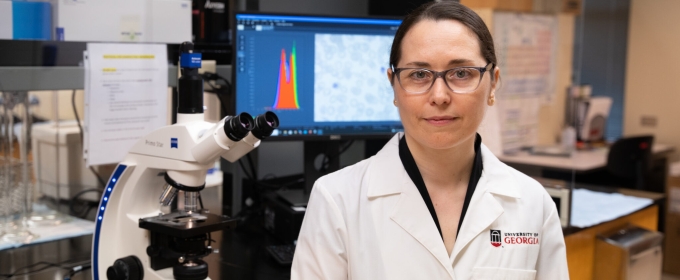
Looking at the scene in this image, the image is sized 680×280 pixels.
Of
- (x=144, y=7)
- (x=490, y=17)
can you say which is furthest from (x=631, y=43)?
(x=144, y=7)

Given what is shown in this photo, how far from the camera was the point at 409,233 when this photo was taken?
48.7 inches

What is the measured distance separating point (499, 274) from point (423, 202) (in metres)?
0.19

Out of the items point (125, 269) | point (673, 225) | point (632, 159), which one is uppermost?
point (125, 269)

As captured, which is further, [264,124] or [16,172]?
[16,172]

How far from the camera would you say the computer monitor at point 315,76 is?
1875 mm

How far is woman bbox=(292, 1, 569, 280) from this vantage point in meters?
1.21

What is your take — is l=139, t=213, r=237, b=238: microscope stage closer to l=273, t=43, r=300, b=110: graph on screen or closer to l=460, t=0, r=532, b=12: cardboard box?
l=273, t=43, r=300, b=110: graph on screen

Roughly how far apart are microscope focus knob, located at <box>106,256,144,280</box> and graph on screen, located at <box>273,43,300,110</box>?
2.15 ft

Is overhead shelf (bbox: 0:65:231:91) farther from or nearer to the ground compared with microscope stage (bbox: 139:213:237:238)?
farther from the ground

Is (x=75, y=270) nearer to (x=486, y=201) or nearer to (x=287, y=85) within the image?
(x=287, y=85)

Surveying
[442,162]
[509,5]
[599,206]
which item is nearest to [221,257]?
[442,162]

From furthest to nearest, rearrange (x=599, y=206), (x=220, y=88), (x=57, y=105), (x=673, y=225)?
(x=673, y=225) → (x=599, y=206) → (x=57, y=105) → (x=220, y=88)

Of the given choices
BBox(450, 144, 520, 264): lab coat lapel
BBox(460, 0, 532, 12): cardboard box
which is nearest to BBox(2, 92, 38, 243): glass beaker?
BBox(450, 144, 520, 264): lab coat lapel

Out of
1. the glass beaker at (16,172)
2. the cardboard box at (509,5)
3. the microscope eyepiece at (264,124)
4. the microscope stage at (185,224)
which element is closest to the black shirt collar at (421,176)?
the microscope eyepiece at (264,124)
